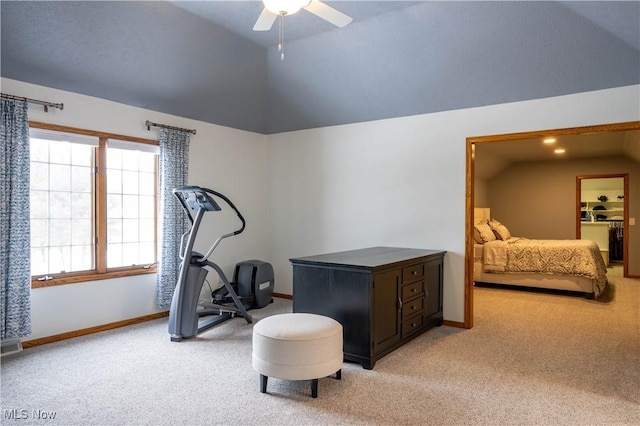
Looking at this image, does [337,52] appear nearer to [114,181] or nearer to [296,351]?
[114,181]

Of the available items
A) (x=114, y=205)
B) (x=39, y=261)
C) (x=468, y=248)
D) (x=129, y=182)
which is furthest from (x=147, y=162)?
(x=468, y=248)

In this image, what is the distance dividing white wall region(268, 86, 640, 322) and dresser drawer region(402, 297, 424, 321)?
0.69 metres

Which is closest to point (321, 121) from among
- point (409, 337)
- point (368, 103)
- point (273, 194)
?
point (368, 103)

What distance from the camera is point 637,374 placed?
10.3 feet

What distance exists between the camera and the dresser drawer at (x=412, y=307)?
3.74 m

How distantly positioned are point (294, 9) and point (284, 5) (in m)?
0.07

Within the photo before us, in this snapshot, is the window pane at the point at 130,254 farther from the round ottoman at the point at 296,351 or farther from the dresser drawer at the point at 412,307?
the dresser drawer at the point at 412,307

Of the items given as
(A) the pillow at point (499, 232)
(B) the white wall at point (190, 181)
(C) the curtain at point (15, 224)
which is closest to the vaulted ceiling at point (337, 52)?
(B) the white wall at point (190, 181)

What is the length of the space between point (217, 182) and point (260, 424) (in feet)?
11.6

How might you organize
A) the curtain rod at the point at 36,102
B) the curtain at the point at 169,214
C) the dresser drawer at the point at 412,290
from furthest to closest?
the curtain at the point at 169,214 → the dresser drawer at the point at 412,290 → the curtain rod at the point at 36,102

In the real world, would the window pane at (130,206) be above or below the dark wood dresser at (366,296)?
above

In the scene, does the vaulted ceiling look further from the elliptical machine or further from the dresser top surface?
the dresser top surface

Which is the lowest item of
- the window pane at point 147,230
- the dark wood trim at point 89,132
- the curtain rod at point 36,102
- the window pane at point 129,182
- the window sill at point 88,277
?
the window sill at point 88,277

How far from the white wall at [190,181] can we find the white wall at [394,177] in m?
0.31
